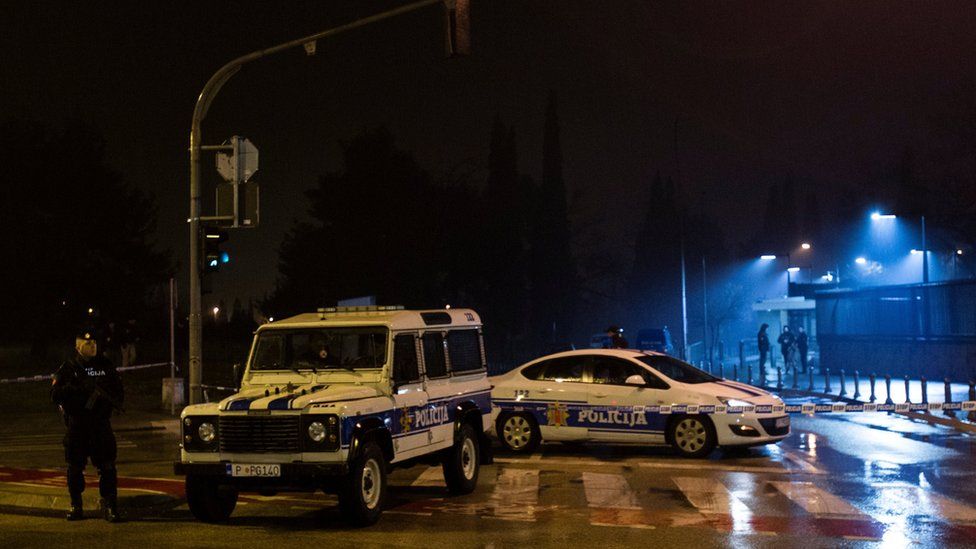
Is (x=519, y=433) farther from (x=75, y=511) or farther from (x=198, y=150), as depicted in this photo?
(x=75, y=511)

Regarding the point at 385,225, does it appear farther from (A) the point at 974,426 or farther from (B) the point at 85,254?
(A) the point at 974,426

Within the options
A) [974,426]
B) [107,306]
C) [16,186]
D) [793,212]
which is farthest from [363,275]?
[793,212]

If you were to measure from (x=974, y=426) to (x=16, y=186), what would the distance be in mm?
44229

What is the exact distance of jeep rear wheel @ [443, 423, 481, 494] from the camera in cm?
1199

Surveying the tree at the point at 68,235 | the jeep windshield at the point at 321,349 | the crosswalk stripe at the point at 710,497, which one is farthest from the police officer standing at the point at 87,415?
the tree at the point at 68,235

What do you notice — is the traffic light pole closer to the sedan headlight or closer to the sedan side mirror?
the sedan side mirror

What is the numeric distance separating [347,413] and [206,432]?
141cm

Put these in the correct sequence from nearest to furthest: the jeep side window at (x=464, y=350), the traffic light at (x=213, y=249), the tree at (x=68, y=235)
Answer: the jeep side window at (x=464, y=350) < the traffic light at (x=213, y=249) < the tree at (x=68, y=235)

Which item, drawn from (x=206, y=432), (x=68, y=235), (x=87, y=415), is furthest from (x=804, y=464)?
(x=68, y=235)

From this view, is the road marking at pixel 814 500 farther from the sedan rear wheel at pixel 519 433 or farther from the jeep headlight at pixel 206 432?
the jeep headlight at pixel 206 432

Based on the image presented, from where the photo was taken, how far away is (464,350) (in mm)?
12820

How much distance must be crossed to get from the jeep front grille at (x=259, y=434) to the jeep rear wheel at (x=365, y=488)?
1.87 feet

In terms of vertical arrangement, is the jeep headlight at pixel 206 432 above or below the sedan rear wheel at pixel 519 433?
above

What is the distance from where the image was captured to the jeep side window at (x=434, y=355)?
1182cm
